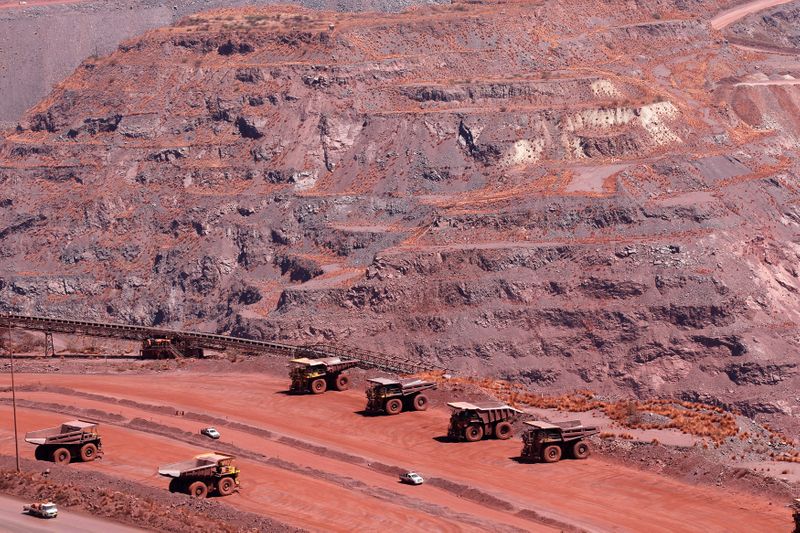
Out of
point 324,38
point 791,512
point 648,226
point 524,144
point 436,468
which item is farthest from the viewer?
point 324,38

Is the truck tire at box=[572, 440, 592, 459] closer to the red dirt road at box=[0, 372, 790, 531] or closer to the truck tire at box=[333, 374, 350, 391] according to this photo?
the red dirt road at box=[0, 372, 790, 531]

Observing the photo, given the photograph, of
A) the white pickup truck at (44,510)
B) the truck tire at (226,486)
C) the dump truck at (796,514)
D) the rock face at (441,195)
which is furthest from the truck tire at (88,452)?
the rock face at (441,195)

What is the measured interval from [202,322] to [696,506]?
7528 cm

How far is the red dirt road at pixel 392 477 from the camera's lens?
63.3 metres

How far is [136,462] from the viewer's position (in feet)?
237

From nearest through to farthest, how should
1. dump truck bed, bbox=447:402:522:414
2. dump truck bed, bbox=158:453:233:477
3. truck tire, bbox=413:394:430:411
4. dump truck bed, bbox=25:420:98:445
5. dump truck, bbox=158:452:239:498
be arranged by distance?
dump truck, bbox=158:452:239:498, dump truck bed, bbox=158:453:233:477, dump truck bed, bbox=25:420:98:445, dump truck bed, bbox=447:402:522:414, truck tire, bbox=413:394:430:411

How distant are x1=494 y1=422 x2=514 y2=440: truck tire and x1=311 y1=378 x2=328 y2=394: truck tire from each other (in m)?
14.6

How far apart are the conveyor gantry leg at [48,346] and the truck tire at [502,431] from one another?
129 feet

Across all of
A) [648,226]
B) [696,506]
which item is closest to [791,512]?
[696,506]

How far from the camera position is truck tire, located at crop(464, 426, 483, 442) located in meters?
75.0

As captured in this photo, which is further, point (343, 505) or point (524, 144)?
point (524, 144)

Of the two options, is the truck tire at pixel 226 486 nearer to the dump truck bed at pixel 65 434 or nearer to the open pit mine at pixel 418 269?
the open pit mine at pixel 418 269

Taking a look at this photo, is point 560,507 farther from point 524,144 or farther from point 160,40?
point 160,40

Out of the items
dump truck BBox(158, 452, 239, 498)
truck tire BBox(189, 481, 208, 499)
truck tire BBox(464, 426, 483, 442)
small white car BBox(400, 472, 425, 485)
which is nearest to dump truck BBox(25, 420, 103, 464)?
dump truck BBox(158, 452, 239, 498)
